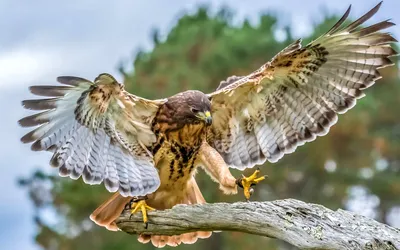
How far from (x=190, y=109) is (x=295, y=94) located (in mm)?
927

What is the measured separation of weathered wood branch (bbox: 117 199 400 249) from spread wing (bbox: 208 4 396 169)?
1.36m

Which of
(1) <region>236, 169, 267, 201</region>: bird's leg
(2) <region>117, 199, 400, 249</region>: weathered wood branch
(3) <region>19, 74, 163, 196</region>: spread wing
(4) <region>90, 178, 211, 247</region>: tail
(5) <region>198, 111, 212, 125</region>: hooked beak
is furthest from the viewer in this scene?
(4) <region>90, 178, 211, 247</region>: tail

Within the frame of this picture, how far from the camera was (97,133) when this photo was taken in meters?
7.06

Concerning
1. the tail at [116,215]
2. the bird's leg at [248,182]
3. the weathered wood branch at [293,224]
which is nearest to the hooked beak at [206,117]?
the bird's leg at [248,182]

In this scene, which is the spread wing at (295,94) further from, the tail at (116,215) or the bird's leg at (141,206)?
the bird's leg at (141,206)

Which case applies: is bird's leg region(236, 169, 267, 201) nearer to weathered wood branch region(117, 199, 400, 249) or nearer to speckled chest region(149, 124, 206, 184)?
weathered wood branch region(117, 199, 400, 249)

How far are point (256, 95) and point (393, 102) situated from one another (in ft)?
55.9

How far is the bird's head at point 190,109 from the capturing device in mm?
7230

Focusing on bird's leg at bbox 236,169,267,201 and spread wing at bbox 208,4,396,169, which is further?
spread wing at bbox 208,4,396,169

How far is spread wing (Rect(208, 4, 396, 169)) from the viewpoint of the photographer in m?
7.36

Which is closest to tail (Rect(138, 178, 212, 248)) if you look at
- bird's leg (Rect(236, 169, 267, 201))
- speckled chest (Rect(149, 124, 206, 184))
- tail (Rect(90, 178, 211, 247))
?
tail (Rect(90, 178, 211, 247))

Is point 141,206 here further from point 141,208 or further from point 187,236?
point 187,236

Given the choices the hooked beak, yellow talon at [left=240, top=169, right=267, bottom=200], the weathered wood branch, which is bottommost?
the weathered wood branch

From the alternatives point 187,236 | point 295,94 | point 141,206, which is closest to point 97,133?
point 141,206
